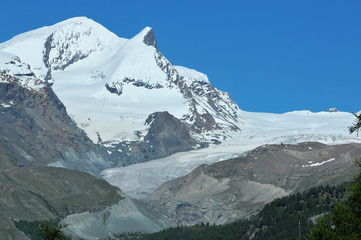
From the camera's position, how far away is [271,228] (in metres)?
187

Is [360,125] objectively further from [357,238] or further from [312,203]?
[312,203]

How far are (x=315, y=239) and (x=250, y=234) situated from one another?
470 feet

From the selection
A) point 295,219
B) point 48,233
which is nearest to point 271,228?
point 295,219

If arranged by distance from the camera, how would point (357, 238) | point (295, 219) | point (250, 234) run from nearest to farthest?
point (357, 238), point (295, 219), point (250, 234)

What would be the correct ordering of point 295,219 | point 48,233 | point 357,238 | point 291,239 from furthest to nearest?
point 295,219 < point 291,239 < point 48,233 < point 357,238

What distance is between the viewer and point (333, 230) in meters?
58.1

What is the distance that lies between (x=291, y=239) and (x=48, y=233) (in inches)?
4316

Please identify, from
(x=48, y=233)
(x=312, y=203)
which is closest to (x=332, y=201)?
(x=312, y=203)

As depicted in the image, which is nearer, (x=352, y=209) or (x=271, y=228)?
(x=352, y=209)

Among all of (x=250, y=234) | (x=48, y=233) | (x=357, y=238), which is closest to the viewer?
(x=357, y=238)

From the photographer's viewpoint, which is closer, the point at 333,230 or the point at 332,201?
the point at 333,230

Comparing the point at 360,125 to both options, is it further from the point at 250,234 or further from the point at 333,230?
the point at 250,234

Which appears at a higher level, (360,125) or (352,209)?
(360,125)

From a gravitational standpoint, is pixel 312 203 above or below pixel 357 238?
above
